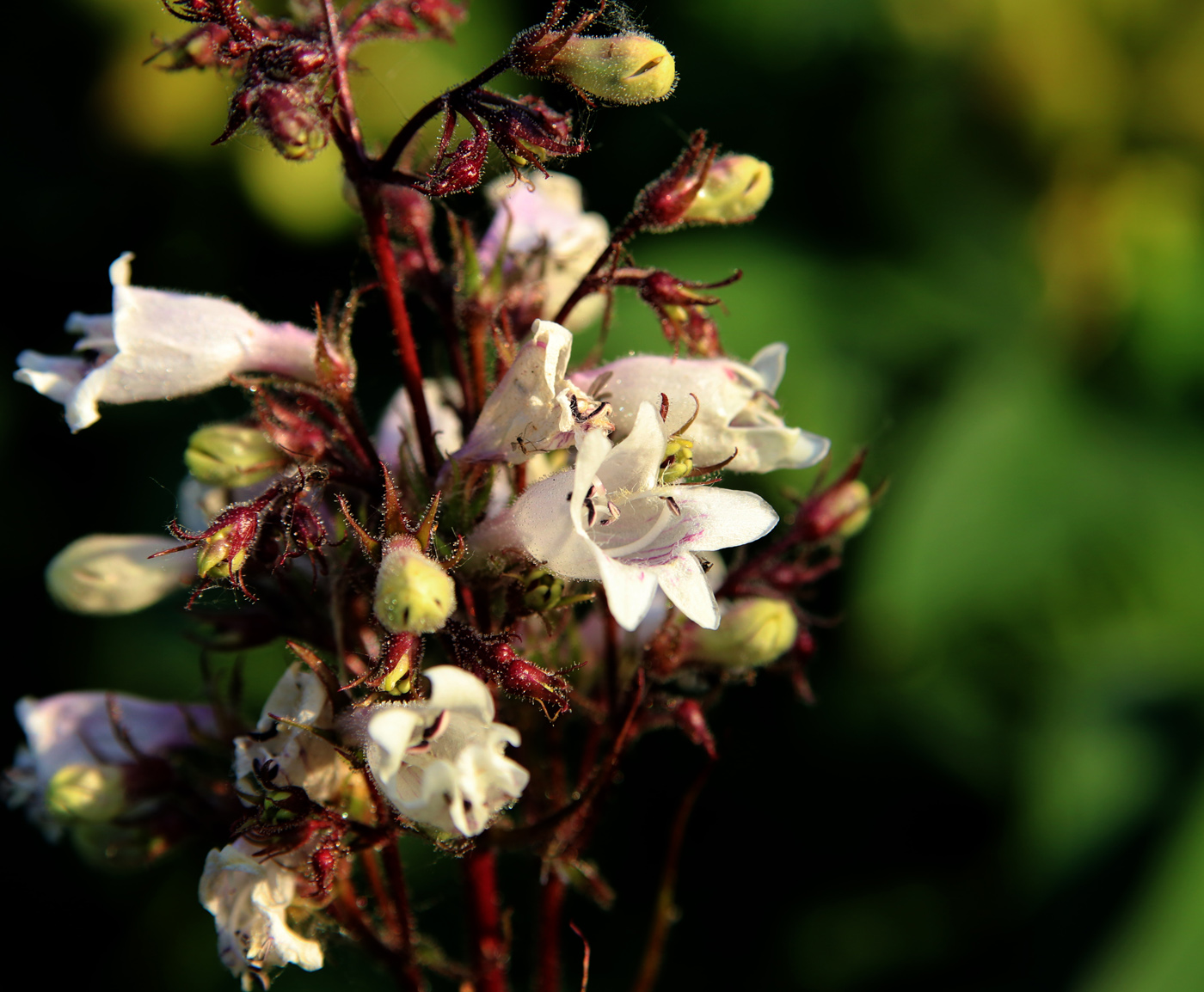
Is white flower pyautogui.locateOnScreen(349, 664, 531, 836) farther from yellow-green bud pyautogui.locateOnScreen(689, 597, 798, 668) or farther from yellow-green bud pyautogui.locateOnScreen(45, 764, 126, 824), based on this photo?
yellow-green bud pyautogui.locateOnScreen(45, 764, 126, 824)

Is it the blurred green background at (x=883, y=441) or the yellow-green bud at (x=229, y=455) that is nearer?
the yellow-green bud at (x=229, y=455)

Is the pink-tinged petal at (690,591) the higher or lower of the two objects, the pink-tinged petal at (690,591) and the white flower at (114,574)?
the higher

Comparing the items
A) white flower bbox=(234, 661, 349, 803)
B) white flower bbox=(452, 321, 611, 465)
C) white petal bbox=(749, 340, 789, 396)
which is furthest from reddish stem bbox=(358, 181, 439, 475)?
white petal bbox=(749, 340, 789, 396)

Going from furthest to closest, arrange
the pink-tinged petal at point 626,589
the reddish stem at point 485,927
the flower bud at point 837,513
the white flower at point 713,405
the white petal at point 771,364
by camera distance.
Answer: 1. the flower bud at point 837,513
2. the reddish stem at point 485,927
3. the white petal at point 771,364
4. the white flower at point 713,405
5. the pink-tinged petal at point 626,589

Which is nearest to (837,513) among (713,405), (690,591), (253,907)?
(713,405)

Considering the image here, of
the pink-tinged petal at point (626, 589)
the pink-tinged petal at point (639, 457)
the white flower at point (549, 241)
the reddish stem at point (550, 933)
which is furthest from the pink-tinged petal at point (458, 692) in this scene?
the white flower at point (549, 241)

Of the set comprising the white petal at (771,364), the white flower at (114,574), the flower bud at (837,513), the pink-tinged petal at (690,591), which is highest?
the white petal at (771,364)

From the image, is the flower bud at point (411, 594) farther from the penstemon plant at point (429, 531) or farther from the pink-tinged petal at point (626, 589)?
the pink-tinged petal at point (626, 589)

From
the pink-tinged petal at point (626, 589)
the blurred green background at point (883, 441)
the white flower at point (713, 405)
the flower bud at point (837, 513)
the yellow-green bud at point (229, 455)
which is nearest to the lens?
the pink-tinged petal at point (626, 589)
